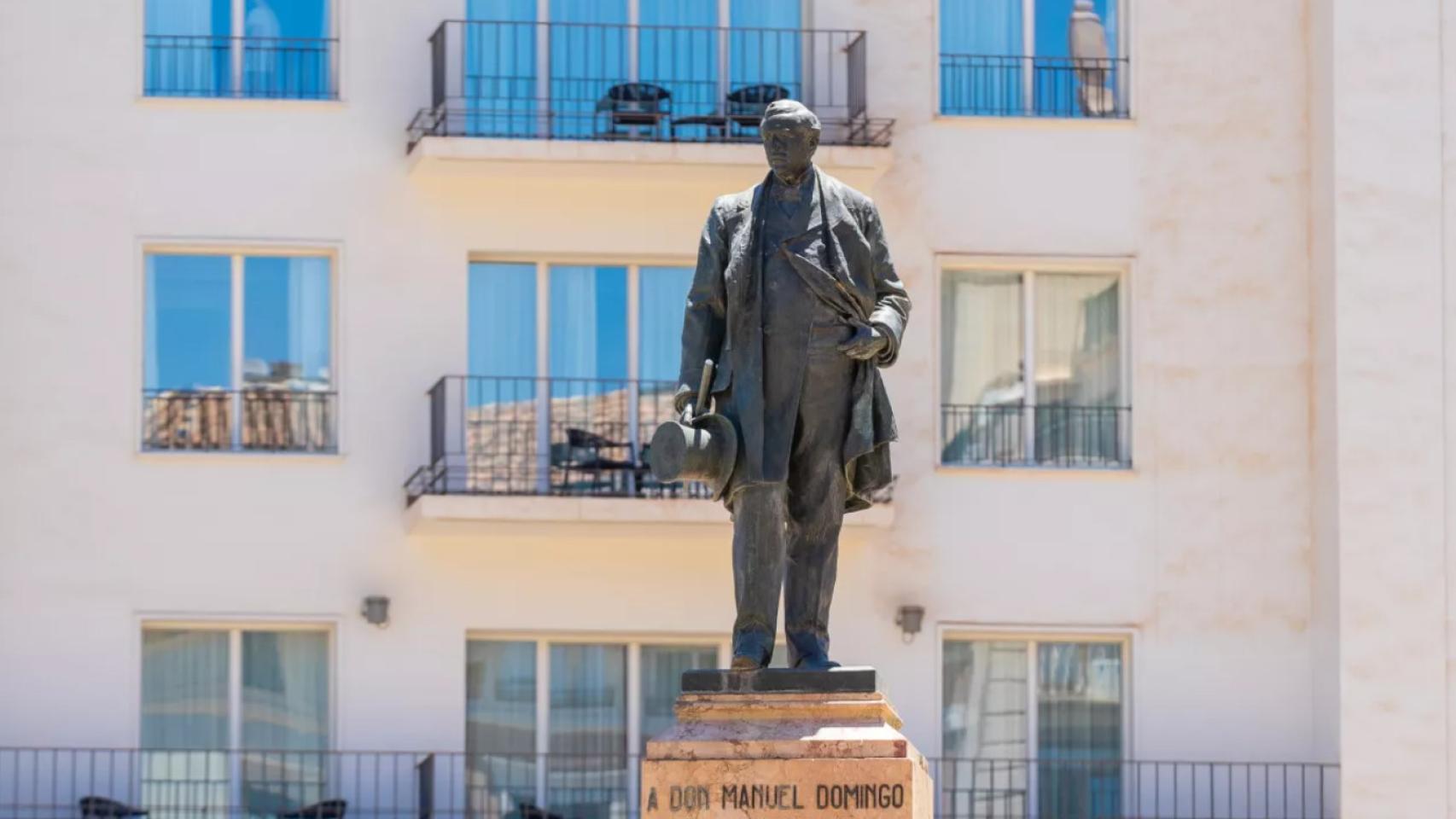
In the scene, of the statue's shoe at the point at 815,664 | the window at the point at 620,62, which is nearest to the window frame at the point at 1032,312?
the window at the point at 620,62

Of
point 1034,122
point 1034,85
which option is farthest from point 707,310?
point 1034,85

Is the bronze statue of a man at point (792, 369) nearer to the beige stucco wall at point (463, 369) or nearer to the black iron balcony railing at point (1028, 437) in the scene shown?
the beige stucco wall at point (463, 369)

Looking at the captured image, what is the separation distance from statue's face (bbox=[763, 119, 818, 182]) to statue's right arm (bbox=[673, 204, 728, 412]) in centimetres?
40

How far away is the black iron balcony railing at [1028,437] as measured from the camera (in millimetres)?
33594

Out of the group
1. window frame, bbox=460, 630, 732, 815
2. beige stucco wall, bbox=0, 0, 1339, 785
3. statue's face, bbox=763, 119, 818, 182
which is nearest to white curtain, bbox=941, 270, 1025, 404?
beige stucco wall, bbox=0, 0, 1339, 785

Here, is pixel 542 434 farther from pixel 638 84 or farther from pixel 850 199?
pixel 850 199

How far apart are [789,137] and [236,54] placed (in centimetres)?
1502

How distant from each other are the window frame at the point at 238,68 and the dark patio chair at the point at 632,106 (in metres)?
2.29

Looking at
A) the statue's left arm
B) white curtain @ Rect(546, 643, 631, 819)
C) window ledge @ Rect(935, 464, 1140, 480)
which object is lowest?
white curtain @ Rect(546, 643, 631, 819)

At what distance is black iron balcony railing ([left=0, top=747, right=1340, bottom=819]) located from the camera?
32.0 m

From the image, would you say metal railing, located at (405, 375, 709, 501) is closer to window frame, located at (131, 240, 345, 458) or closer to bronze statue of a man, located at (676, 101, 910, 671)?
window frame, located at (131, 240, 345, 458)

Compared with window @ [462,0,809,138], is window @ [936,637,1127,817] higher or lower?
lower

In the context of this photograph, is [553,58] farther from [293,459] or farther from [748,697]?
[748,697]

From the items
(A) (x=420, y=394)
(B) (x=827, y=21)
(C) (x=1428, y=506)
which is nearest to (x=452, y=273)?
(A) (x=420, y=394)
